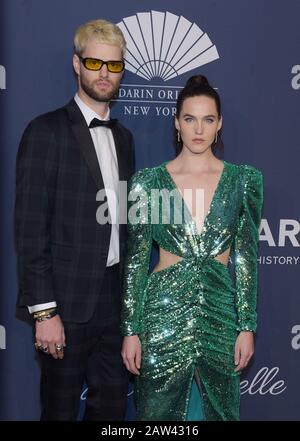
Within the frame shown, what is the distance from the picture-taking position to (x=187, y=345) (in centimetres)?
228

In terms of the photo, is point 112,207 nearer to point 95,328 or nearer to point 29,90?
point 95,328

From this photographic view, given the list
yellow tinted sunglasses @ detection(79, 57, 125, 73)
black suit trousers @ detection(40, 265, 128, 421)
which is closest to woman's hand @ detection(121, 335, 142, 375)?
black suit trousers @ detection(40, 265, 128, 421)

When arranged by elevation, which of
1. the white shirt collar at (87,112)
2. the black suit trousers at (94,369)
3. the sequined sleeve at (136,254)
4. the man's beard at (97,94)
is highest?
the man's beard at (97,94)

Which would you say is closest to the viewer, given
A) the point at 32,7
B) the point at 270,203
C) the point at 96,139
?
the point at 96,139

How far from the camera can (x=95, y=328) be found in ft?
7.88

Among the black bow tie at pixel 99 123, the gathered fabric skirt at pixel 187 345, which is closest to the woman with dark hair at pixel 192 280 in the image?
the gathered fabric skirt at pixel 187 345

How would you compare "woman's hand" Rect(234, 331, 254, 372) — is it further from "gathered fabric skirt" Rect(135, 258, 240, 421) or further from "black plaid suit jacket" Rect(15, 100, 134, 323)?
"black plaid suit jacket" Rect(15, 100, 134, 323)

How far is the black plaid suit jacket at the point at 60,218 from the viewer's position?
2254mm

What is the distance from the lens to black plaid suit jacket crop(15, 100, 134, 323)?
2.25 metres

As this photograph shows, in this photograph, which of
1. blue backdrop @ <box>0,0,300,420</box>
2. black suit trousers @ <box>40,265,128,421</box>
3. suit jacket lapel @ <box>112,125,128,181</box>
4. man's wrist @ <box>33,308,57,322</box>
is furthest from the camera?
blue backdrop @ <box>0,0,300,420</box>

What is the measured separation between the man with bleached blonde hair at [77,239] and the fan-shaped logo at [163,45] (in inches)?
15.0

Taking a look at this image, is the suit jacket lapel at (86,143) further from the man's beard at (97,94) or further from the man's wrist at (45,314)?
the man's wrist at (45,314)

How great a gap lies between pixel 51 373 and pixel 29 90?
1160 mm
